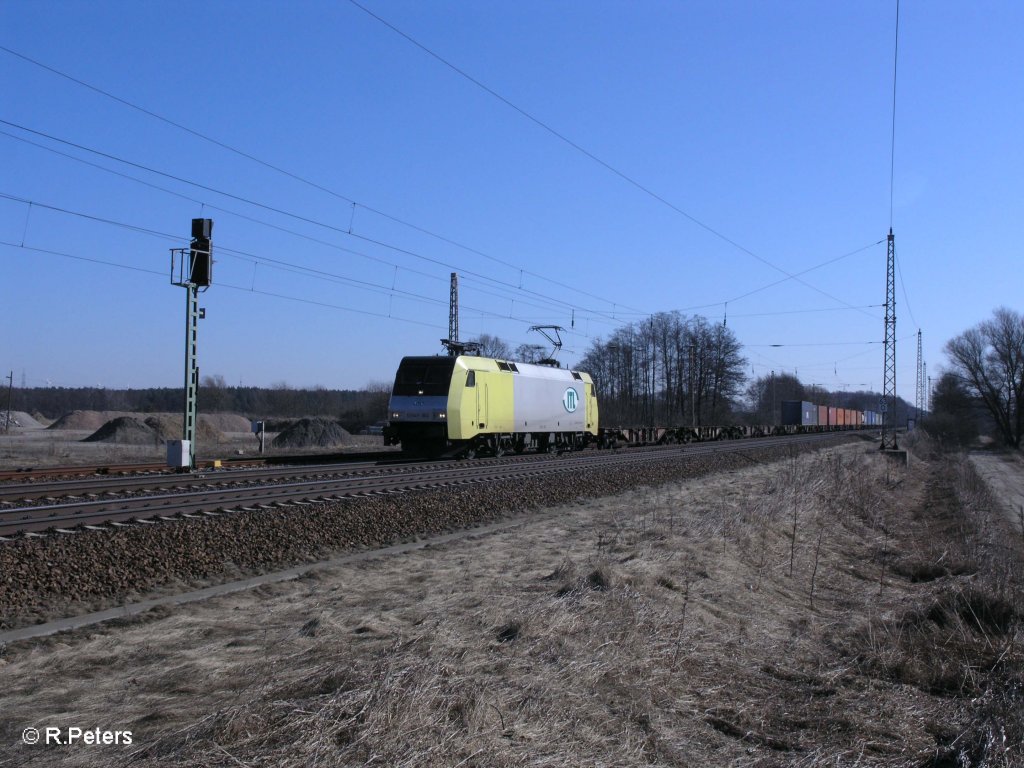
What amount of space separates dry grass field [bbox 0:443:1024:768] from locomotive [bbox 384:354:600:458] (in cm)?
1703

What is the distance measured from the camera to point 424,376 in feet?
92.5

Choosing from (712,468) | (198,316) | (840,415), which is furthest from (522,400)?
(840,415)

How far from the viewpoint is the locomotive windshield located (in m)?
27.8

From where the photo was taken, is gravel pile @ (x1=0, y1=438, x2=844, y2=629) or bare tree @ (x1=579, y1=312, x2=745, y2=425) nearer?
gravel pile @ (x1=0, y1=438, x2=844, y2=629)

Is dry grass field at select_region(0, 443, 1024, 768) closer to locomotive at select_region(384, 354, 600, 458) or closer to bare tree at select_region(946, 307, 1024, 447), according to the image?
locomotive at select_region(384, 354, 600, 458)

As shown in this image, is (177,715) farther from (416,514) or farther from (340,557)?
(416,514)

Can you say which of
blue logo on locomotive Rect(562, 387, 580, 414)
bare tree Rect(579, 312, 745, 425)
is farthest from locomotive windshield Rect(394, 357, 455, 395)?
bare tree Rect(579, 312, 745, 425)

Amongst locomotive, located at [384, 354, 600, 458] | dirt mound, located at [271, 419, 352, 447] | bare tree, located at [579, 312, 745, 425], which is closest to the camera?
locomotive, located at [384, 354, 600, 458]

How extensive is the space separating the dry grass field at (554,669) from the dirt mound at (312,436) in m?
33.7

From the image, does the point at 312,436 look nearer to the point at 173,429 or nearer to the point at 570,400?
the point at 173,429

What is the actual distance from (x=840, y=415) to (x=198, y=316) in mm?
87248

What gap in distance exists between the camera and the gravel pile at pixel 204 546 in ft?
26.6

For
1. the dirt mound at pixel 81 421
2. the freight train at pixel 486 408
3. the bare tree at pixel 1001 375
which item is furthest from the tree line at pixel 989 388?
the dirt mound at pixel 81 421

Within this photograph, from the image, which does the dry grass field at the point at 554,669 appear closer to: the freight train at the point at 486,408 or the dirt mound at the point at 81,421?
the freight train at the point at 486,408
